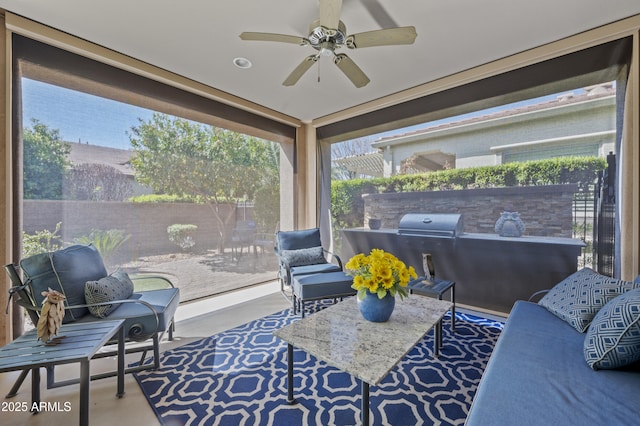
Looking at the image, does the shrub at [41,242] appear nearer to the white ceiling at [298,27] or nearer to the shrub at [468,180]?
the white ceiling at [298,27]

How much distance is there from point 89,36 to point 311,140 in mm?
3074

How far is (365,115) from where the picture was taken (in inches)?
162

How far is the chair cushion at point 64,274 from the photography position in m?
1.82

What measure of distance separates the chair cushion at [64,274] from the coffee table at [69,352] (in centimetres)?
23

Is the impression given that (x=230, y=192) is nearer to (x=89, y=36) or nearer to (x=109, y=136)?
(x=109, y=136)

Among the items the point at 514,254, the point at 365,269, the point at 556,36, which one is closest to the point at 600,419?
the point at 365,269

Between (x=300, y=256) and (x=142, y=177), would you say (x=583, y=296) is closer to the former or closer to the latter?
(x=300, y=256)

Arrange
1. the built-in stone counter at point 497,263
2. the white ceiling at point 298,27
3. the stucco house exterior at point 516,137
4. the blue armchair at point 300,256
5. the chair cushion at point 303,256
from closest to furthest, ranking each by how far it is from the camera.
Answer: the white ceiling at point 298,27 < the stucco house exterior at point 516,137 < the built-in stone counter at point 497,263 < the blue armchair at point 300,256 < the chair cushion at point 303,256

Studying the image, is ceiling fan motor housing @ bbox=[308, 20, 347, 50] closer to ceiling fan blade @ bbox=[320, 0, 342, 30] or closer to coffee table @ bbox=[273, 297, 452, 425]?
ceiling fan blade @ bbox=[320, 0, 342, 30]

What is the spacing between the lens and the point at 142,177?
310 centimetres

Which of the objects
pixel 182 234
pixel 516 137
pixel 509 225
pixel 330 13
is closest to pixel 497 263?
pixel 509 225

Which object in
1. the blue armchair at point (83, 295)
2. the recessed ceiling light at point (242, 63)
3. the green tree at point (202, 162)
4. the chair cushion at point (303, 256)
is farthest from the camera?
the chair cushion at point (303, 256)

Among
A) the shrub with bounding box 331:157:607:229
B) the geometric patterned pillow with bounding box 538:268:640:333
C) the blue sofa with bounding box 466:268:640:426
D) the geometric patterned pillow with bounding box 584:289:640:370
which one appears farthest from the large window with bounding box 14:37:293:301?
the geometric patterned pillow with bounding box 584:289:640:370

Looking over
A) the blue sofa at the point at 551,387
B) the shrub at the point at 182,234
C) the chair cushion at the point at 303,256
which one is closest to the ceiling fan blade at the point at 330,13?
the blue sofa at the point at 551,387
